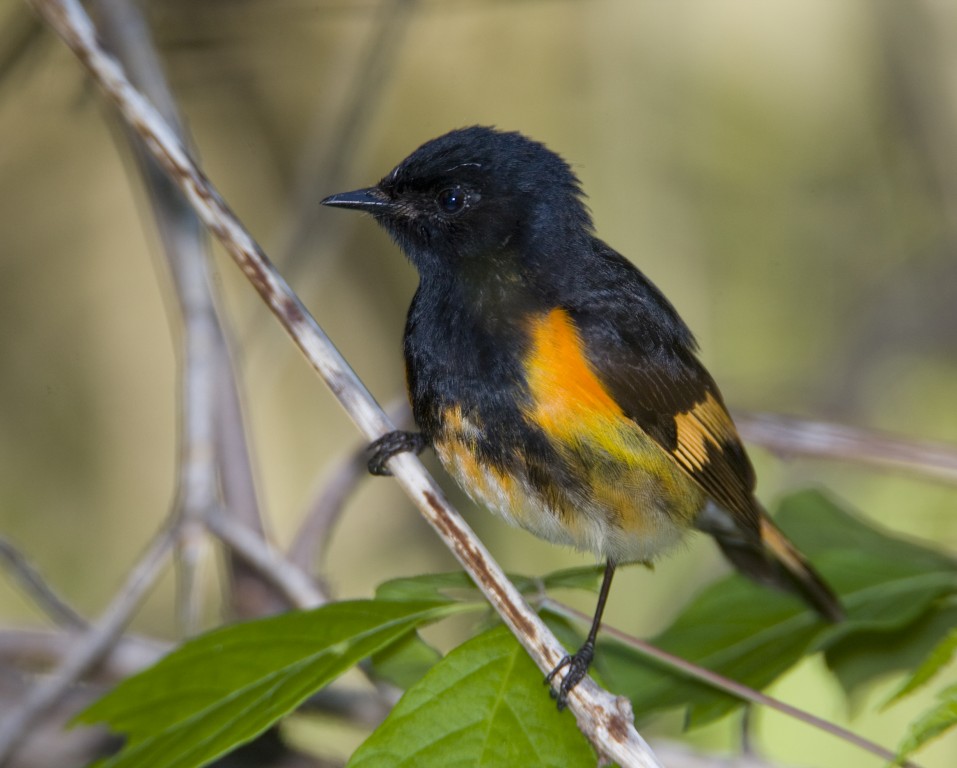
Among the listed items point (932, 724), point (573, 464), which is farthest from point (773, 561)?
point (932, 724)

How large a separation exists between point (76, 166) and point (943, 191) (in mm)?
3853

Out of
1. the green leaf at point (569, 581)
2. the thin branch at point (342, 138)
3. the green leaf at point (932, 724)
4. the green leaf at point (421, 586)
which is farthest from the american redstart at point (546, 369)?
the thin branch at point (342, 138)

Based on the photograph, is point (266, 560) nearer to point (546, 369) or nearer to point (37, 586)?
point (37, 586)

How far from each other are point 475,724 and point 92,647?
4.08 feet

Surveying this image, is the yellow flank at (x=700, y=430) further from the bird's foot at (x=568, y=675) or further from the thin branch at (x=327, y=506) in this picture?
the thin branch at (x=327, y=506)

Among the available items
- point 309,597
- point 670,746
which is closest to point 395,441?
point 309,597

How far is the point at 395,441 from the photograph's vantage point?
7.80 ft

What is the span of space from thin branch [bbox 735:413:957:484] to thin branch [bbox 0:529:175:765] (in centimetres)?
163

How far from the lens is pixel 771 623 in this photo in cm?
242

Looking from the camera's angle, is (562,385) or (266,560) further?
(266,560)

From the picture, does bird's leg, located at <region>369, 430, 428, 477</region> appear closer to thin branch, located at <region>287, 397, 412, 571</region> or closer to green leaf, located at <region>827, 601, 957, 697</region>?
thin branch, located at <region>287, 397, 412, 571</region>

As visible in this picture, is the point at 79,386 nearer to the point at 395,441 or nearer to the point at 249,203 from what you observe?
the point at 249,203

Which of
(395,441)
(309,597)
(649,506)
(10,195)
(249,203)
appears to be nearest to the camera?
(395,441)

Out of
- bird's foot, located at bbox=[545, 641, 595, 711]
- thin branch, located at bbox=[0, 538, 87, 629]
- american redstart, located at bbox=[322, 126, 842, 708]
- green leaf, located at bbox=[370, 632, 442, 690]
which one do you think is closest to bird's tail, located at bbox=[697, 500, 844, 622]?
american redstart, located at bbox=[322, 126, 842, 708]
